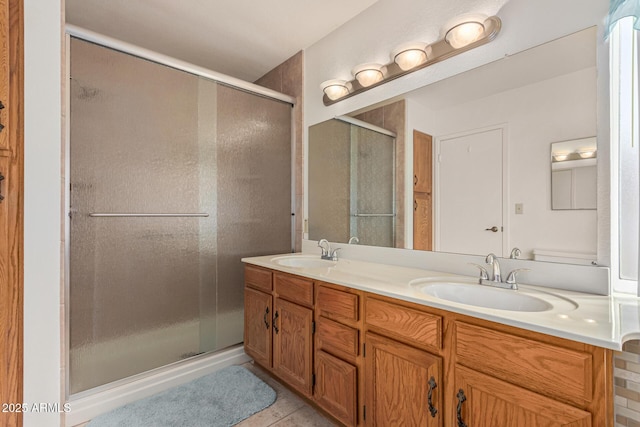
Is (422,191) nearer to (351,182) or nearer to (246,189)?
(351,182)

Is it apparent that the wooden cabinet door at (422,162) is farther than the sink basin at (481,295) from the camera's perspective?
Yes

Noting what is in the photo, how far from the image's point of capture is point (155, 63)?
1.94 metres

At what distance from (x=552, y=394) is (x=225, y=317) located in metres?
2.01

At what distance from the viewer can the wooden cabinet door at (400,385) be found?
3.60ft

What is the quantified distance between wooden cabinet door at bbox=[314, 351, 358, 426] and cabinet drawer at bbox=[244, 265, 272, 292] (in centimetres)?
58

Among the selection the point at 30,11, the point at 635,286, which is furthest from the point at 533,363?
the point at 30,11

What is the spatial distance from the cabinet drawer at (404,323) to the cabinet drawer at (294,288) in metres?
0.40

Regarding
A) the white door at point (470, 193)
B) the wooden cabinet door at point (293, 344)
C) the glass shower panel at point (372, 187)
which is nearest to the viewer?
the white door at point (470, 193)

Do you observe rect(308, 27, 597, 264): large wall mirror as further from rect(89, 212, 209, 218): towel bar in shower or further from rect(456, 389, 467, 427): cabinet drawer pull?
rect(89, 212, 209, 218): towel bar in shower

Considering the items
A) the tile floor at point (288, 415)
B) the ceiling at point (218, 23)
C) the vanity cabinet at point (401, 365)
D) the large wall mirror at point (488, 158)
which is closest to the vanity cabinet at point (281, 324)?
the tile floor at point (288, 415)

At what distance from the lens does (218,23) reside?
2.14 m

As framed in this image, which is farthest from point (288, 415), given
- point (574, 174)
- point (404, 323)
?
point (574, 174)

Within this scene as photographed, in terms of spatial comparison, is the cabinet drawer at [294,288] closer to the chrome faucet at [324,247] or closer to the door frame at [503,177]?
the chrome faucet at [324,247]

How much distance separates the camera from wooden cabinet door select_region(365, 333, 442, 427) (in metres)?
1.10
